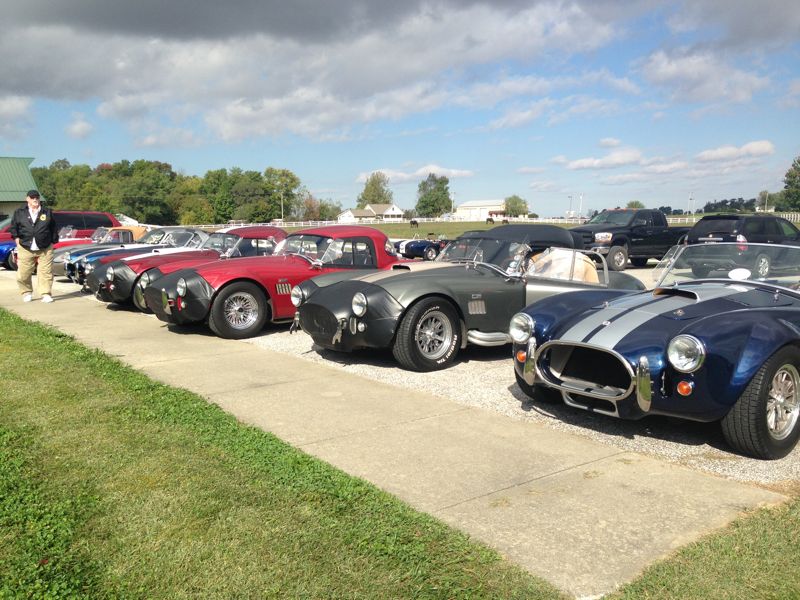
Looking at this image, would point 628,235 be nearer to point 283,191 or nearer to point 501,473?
point 501,473

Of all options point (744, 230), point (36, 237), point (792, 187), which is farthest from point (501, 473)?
point (792, 187)

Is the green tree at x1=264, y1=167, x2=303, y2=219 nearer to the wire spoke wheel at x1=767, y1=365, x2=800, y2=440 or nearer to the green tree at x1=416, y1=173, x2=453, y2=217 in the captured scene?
the green tree at x1=416, y1=173, x2=453, y2=217

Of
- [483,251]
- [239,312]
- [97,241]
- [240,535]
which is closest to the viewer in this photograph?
[240,535]

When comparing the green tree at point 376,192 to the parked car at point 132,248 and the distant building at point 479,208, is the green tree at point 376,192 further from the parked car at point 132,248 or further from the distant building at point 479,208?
the parked car at point 132,248

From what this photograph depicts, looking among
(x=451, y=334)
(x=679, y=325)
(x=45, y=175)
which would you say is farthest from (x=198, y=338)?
(x=45, y=175)

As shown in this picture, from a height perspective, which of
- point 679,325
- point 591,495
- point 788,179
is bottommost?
point 591,495

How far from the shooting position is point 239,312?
895cm

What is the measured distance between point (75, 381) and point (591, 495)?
483 centimetres

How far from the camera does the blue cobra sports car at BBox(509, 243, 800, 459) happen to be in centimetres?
416

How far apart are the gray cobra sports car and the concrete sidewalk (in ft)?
1.83

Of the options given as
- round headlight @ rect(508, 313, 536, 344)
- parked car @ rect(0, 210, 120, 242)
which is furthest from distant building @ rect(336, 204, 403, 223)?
round headlight @ rect(508, 313, 536, 344)

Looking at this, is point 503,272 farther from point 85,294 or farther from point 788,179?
point 788,179

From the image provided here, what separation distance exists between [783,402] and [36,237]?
1195 centimetres

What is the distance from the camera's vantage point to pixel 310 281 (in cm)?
841
